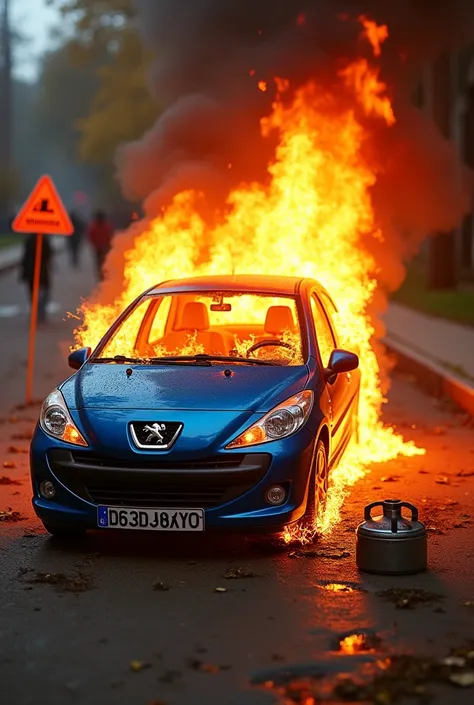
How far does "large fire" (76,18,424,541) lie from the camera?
38.8 feet

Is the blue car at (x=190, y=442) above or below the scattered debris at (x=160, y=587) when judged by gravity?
above

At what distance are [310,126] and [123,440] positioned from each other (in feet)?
23.2

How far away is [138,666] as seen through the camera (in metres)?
5.34

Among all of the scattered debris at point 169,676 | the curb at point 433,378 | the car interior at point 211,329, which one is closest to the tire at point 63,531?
the car interior at point 211,329

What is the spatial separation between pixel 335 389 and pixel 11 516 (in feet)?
7.03

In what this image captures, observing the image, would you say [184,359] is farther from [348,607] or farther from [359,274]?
[359,274]

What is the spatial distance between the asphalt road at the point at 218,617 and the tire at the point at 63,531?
6 centimetres

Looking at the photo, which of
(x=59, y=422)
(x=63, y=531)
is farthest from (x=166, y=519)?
(x=59, y=422)

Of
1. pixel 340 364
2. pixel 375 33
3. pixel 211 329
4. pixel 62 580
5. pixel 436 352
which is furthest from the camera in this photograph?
pixel 436 352

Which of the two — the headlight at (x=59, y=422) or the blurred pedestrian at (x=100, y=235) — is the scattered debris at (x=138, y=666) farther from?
the blurred pedestrian at (x=100, y=235)

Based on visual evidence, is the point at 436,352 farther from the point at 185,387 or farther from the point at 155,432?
the point at 155,432

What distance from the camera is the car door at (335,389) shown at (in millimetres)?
8578

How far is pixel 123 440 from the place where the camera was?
23.7 feet

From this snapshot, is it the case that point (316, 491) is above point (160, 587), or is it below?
above
